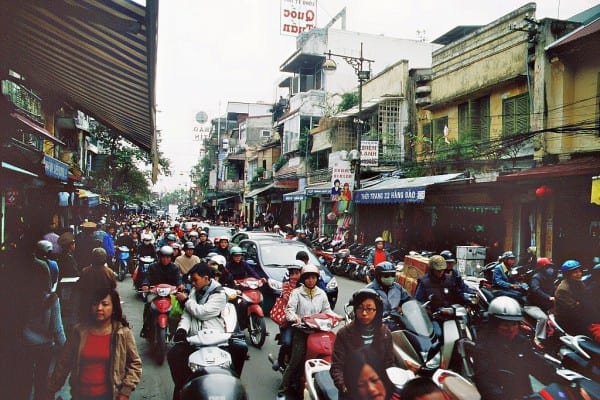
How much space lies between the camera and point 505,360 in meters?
4.03

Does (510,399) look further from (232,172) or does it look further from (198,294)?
(232,172)

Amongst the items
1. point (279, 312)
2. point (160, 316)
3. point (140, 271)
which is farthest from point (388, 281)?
point (140, 271)

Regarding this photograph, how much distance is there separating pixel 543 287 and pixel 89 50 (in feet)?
25.6

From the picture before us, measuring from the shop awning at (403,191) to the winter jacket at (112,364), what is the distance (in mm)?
14363

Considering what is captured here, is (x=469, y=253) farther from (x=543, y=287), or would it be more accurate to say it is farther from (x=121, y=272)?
(x=121, y=272)

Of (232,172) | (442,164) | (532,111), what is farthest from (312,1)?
(232,172)

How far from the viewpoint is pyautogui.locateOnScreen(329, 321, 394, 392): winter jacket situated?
403cm

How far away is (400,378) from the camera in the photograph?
12.7 ft

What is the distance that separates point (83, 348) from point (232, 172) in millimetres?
57721

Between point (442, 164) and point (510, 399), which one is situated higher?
point (442, 164)

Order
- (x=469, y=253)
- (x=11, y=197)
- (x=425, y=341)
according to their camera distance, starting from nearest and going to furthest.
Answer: (x=425, y=341) < (x=11, y=197) < (x=469, y=253)

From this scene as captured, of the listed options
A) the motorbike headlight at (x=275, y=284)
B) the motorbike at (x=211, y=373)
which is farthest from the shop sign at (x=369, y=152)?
the motorbike at (x=211, y=373)

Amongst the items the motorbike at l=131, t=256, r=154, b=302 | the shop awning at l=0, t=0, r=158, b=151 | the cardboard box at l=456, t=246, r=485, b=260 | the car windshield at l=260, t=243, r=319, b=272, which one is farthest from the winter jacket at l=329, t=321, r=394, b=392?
the cardboard box at l=456, t=246, r=485, b=260

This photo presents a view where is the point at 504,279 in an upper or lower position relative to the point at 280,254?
lower
